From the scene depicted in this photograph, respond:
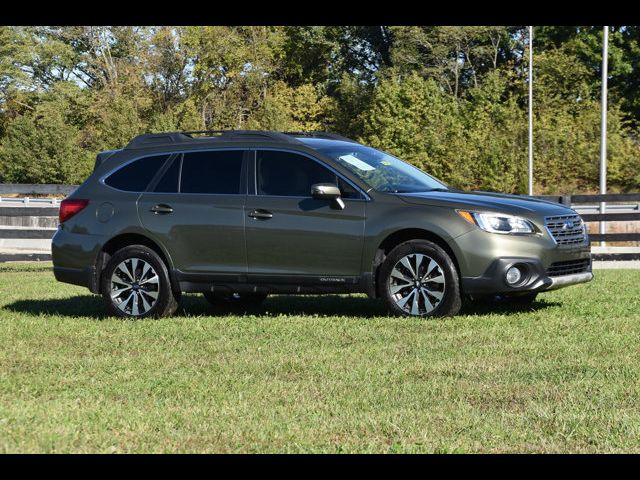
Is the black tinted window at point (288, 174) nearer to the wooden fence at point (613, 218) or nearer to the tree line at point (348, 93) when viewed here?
the wooden fence at point (613, 218)

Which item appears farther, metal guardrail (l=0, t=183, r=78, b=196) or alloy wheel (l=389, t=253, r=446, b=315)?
metal guardrail (l=0, t=183, r=78, b=196)

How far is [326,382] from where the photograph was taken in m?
6.90

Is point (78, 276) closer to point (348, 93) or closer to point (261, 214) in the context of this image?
point (261, 214)

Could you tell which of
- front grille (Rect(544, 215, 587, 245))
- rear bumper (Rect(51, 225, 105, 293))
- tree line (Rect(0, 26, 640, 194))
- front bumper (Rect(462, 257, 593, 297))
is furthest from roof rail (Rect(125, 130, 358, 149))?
tree line (Rect(0, 26, 640, 194))

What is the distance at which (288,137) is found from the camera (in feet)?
36.4

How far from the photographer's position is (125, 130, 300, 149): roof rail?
11102mm

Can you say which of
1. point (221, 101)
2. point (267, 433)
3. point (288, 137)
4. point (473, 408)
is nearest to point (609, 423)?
point (473, 408)

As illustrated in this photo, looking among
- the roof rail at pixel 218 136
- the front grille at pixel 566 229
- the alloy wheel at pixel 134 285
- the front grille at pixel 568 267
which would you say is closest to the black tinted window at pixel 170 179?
the roof rail at pixel 218 136

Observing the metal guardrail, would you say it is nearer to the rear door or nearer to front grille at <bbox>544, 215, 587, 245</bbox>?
the rear door

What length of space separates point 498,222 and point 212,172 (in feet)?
9.88

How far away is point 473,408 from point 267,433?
4.17 ft

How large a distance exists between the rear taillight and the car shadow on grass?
1058 millimetres

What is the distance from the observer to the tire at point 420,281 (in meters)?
10.2
